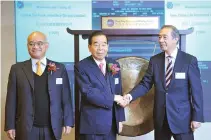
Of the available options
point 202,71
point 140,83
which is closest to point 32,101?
point 140,83

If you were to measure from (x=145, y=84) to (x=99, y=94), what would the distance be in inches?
17.0

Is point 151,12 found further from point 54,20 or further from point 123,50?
point 54,20

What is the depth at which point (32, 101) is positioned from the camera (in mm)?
2061

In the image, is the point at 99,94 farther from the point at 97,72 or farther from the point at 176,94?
the point at 176,94

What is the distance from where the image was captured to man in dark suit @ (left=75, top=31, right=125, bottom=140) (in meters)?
2.09

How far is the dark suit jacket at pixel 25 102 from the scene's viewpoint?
2049mm

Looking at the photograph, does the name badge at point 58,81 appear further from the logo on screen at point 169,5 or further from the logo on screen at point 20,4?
the logo on screen at point 169,5

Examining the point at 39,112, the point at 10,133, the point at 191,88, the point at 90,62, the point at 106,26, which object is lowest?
the point at 10,133

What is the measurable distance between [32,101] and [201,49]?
186 centimetres

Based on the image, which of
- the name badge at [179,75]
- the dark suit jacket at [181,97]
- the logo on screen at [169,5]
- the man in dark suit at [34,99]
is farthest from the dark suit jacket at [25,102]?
the logo on screen at [169,5]

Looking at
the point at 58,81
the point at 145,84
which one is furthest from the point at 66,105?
the point at 145,84

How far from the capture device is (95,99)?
2.07m

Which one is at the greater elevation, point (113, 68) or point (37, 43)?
point (37, 43)

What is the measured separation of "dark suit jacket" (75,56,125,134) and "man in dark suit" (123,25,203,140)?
0.20 metres
